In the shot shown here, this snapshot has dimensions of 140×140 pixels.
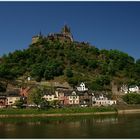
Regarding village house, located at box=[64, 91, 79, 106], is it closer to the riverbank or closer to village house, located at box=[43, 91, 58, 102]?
village house, located at box=[43, 91, 58, 102]

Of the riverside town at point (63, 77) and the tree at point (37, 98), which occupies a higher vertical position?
the riverside town at point (63, 77)

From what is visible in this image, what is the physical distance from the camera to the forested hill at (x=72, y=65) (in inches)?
3140

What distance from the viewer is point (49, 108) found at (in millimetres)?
56844

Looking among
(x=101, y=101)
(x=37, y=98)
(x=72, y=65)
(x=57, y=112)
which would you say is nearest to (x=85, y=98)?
(x=101, y=101)

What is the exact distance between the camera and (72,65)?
88.8 meters

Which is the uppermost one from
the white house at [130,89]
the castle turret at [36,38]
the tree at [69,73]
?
the castle turret at [36,38]

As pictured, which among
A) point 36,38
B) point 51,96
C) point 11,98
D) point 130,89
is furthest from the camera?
point 36,38

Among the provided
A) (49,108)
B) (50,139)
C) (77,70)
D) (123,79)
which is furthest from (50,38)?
(50,139)

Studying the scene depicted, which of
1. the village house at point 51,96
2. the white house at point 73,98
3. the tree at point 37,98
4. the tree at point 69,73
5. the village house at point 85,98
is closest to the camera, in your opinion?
the tree at point 37,98

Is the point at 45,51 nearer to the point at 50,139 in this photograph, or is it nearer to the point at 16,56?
the point at 16,56

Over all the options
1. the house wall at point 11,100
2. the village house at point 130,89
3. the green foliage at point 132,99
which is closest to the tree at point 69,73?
the village house at point 130,89

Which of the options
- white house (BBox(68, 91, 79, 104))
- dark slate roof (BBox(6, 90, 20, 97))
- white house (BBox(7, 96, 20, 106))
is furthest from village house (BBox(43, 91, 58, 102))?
white house (BBox(7, 96, 20, 106))

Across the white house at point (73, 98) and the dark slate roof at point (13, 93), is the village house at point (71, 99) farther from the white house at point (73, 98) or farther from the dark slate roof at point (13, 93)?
the dark slate roof at point (13, 93)

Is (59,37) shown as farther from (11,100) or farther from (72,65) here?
(11,100)
